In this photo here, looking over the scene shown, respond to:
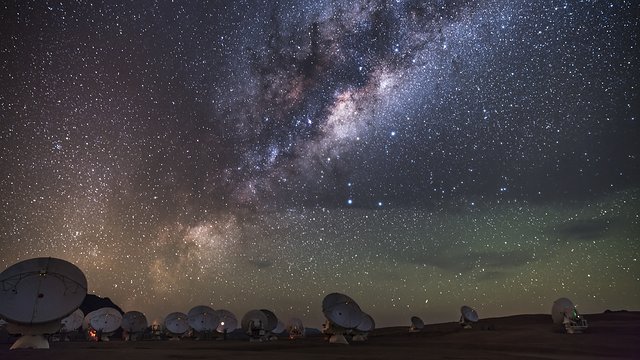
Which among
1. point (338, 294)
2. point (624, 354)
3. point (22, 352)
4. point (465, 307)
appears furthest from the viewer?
point (465, 307)

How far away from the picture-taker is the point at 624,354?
30.3m

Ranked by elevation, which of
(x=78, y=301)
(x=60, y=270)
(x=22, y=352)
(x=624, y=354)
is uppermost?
(x=60, y=270)

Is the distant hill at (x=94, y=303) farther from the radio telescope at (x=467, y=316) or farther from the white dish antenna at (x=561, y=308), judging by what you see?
the white dish antenna at (x=561, y=308)

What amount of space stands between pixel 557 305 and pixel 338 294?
2258 centimetres

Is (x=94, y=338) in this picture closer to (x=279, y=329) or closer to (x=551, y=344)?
(x=279, y=329)

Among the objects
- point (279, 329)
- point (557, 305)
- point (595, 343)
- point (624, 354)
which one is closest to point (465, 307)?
point (557, 305)

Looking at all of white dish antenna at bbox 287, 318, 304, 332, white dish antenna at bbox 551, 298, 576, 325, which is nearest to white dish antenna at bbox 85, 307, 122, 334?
white dish antenna at bbox 287, 318, 304, 332

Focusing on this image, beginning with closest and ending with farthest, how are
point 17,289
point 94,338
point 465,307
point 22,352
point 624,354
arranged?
point 22,352
point 17,289
point 624,354
point 94,338
point 465,307

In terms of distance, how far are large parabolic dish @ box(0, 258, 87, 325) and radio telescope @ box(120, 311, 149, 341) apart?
35010 mm

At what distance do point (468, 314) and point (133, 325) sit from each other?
46787 millimetres

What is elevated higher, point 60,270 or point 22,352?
point 60,270

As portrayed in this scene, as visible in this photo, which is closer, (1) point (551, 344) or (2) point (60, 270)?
(2) point (60, 270)

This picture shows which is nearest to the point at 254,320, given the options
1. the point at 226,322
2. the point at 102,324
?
the point at 226,322

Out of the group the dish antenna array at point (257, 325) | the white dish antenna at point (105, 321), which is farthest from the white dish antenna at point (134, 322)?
the dish antenna array at point (257, 325)
